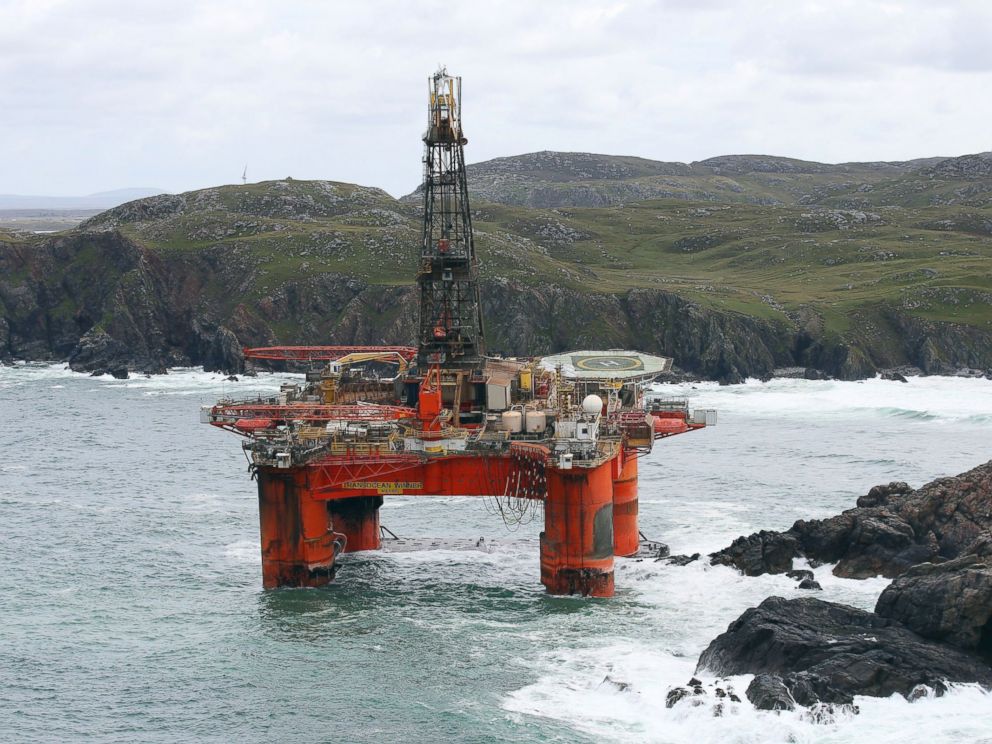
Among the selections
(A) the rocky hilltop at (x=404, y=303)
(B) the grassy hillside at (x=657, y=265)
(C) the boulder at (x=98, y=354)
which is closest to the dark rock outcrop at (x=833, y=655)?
(A) the rocky hilltop at (x=404, y=303)

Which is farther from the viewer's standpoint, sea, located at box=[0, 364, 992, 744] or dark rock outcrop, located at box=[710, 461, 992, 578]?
dark rock outcrop, located at box=[710, 461, 992, 578]

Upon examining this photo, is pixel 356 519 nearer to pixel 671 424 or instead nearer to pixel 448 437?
pixel 448 437

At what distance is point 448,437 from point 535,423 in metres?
3.80

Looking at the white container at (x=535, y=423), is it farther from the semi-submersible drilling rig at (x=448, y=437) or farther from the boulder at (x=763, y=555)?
the boulder at (x=763, y=555)

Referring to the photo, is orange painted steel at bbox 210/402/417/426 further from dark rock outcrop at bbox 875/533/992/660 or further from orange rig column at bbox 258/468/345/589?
dark rock outcrop at bbox 875/533/992/660

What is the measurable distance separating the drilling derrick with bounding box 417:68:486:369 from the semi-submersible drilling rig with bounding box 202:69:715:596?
7cm

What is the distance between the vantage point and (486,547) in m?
62.6

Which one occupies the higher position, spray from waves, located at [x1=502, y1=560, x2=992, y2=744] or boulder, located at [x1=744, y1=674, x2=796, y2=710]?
boulder, located at [x1=744, y1=674, x2=796, y2=710]

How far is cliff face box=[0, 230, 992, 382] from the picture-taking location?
470 ft

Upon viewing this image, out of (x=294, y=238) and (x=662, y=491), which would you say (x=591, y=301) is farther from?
(x=662, y=491)

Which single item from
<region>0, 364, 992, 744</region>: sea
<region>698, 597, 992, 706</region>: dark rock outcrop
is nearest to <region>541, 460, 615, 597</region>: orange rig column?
<region>0, 364, 992, 744</region>: sea

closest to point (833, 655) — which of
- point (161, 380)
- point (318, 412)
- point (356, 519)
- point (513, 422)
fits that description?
point (513, 422)

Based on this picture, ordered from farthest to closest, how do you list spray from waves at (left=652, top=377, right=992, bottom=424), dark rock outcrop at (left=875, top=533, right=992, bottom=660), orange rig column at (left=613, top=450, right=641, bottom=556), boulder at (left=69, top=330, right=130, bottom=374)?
1. boulder at (left=69, top=330, right=130, bottom=374)
2. spray from waves at (left=652, top=377, right=992, bottom=424)
3. orange rig column at (left=613, top=450, right=641, bottom=556)
4. dark rock outcrop at (left=875, top=533, right=992, bottom=660)

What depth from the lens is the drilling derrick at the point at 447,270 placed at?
196ft
